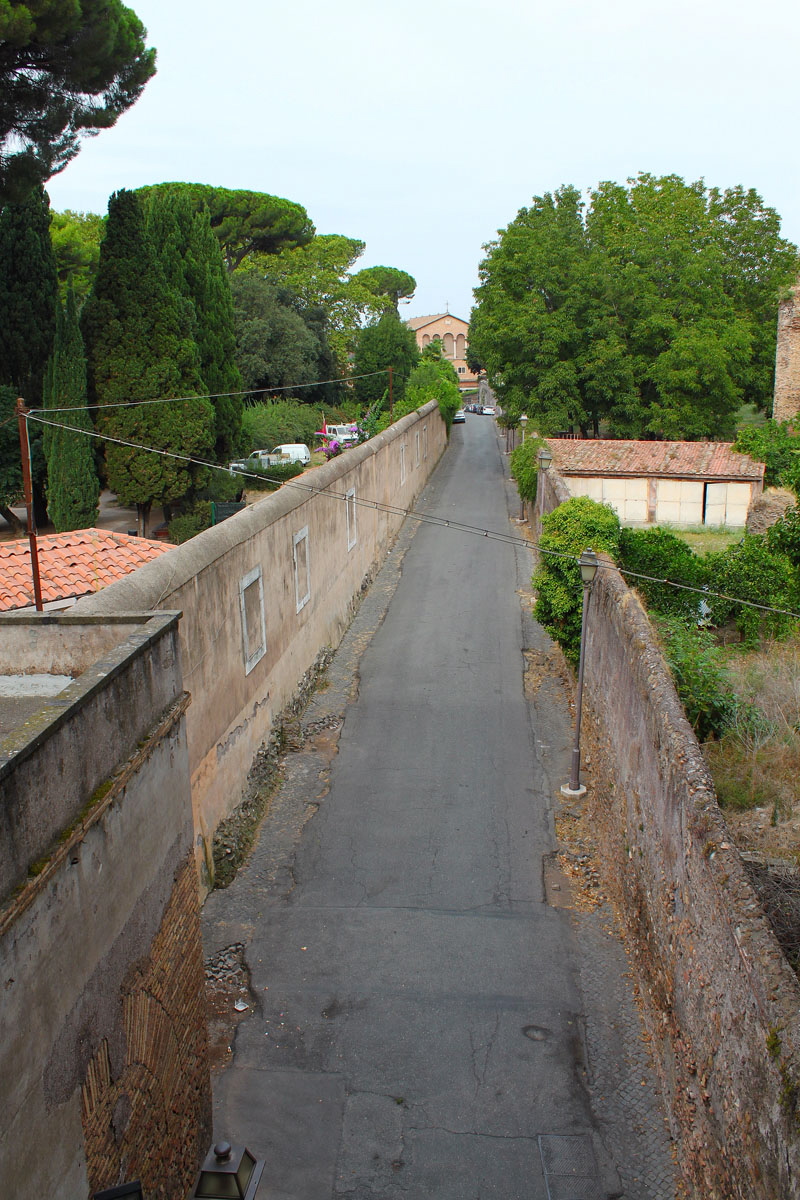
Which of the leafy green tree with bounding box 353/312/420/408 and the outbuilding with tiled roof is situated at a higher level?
the leafy green tree with bounding box 353/312/420/408

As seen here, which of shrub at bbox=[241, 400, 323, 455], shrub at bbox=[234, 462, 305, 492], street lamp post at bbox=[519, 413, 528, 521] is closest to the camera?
street lamp post at bbox=[519, 413, 528, 521]

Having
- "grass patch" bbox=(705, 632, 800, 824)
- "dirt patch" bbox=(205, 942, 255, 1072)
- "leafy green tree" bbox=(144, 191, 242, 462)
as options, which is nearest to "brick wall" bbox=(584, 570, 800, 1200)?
"grass patch" bbox=(705, 632, 800, 824)

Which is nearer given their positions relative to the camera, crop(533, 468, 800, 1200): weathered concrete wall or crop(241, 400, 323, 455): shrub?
crop(533, 468, 800, 1200): weathered concrete wall

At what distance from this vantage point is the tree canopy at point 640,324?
3203cm

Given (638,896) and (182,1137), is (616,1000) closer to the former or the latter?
(638,896)

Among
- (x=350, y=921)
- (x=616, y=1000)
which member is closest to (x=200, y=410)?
(x=350, y=921)

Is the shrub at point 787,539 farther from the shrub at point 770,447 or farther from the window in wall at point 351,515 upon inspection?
the shrub at point 770,447

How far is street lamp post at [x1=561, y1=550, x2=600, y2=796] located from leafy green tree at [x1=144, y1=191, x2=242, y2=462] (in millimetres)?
19809

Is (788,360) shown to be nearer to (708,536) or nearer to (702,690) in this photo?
(708,536)

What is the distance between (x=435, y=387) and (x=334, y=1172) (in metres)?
42.3

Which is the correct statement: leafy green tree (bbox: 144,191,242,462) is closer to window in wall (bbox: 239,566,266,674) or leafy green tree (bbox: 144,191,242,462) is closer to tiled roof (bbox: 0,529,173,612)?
tiled roof (bbox: 0,529,173,612)

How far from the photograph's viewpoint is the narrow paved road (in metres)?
6.50

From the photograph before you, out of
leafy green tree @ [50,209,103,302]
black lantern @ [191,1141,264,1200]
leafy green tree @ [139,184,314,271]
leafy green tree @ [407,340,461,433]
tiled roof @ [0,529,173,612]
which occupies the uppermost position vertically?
leafy green tree @ [139,184,314,271]

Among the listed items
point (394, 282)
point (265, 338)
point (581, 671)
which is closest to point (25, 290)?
point (265, 338)
